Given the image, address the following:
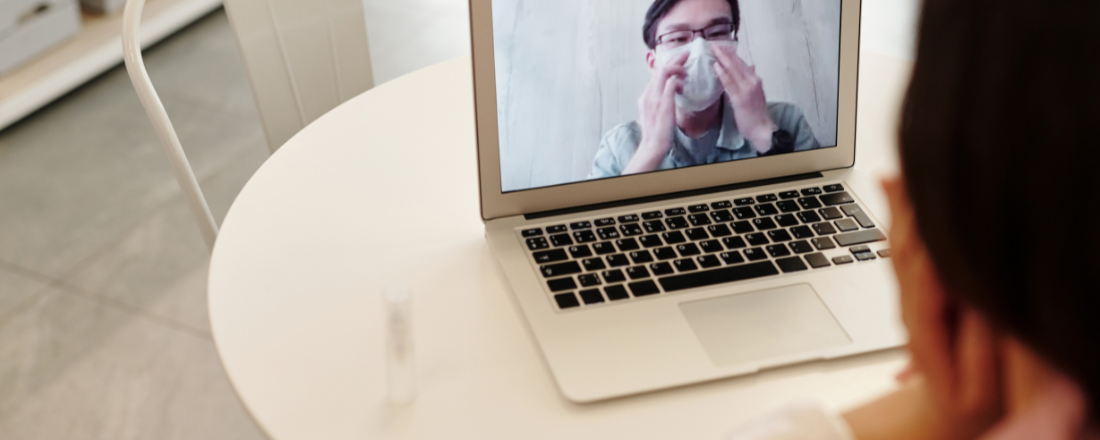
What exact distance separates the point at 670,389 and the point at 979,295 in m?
0.39

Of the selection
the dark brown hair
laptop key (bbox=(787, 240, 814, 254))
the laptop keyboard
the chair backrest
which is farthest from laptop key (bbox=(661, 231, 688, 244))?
the chair backrest

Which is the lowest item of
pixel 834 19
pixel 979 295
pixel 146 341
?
pixel 146 341

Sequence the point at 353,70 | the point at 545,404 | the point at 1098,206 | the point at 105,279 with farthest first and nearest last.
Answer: the point at 105,279, the point at 353,70, the point at 545,404, the point at 1098,206

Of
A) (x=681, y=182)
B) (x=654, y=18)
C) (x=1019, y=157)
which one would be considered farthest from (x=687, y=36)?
(x=1019, y=157)

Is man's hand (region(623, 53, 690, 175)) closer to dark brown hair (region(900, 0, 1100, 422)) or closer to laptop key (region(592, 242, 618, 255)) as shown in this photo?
laptop key (region(592, 242, 618, 255))

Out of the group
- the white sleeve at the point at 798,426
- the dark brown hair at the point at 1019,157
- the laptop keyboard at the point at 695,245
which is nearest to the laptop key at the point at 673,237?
the laptop keyboard at the point at 695,245

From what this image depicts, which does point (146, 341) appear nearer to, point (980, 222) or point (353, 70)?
point (353, 70)

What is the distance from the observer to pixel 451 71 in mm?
1133

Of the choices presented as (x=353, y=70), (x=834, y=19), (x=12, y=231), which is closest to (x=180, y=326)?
(x=12, y=231)

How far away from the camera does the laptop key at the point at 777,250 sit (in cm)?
79

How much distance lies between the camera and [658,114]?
821 mm

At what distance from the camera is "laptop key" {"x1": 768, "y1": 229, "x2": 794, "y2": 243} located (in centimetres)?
81

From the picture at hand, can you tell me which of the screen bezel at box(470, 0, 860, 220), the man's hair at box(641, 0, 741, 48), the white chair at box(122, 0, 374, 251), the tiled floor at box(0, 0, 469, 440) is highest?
the man's hair at box(641, 0, 741, 48)

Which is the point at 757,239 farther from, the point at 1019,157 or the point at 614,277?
the point at 1019,157
